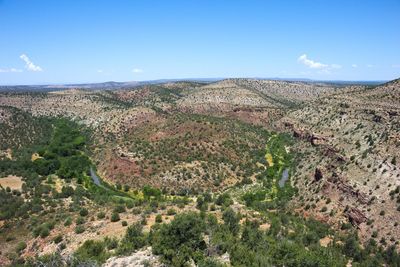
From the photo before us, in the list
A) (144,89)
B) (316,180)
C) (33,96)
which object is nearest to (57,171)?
(316,180)

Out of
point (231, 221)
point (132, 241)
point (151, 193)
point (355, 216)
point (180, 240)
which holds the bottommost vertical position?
point (151, 193)

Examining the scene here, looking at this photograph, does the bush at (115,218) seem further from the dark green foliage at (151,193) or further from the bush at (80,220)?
the dark green foliage at (151,193)

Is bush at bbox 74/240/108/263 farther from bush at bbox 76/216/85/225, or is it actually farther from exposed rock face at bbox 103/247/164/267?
bush at bbox 76/216/85/225

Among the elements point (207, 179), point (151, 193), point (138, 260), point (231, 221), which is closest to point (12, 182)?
point (151, 193)

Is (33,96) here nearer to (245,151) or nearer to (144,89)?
(144,89)

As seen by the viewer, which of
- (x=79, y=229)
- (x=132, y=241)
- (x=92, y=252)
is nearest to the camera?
(x=92, y=252)

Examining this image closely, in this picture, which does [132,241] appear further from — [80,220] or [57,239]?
[80,220]
